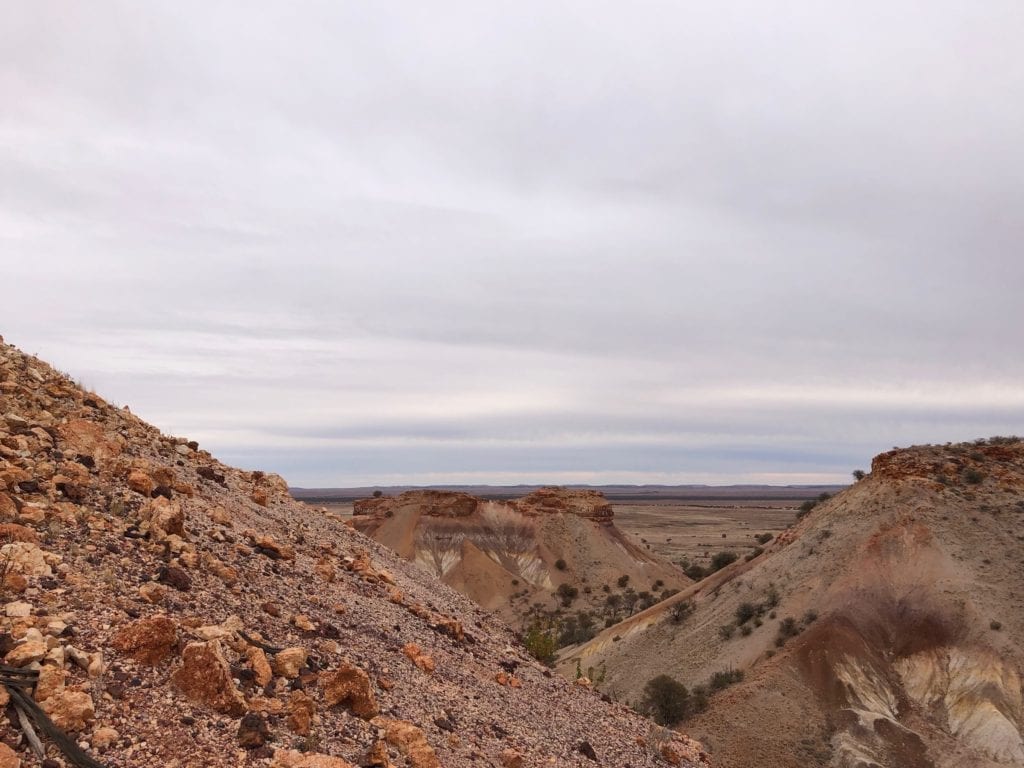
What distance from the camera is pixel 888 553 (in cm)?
3048

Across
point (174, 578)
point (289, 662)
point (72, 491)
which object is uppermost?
point (72, 491)

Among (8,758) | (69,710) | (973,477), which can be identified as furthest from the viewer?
(973,477)

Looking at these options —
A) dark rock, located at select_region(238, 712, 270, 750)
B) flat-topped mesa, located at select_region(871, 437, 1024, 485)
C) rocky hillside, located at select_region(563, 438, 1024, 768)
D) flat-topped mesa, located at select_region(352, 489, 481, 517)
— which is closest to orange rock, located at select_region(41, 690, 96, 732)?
dark rock, located at select_region(238, 712, 270, 750)

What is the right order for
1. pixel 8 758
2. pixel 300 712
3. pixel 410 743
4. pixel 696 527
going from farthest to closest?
pixel 696 527 → pixel 410 743 → pixel 300 712 → pixel 8 758

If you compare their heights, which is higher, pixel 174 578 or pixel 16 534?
pixel 16 534

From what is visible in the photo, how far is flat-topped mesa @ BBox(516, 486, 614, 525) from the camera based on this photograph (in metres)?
76.8

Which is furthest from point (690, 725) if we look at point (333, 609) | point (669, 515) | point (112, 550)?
point (669, 515)

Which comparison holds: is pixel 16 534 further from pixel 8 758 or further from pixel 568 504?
pixel 568 504

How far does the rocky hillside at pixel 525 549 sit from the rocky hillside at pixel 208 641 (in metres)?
48.1

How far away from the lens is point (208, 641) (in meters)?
6.89

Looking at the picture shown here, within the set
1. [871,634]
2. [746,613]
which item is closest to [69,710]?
[871,634]

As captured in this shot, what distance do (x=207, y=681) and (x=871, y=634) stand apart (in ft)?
91.7

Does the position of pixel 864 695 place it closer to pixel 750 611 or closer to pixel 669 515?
pixel 750 611

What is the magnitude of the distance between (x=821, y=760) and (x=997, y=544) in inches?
540
